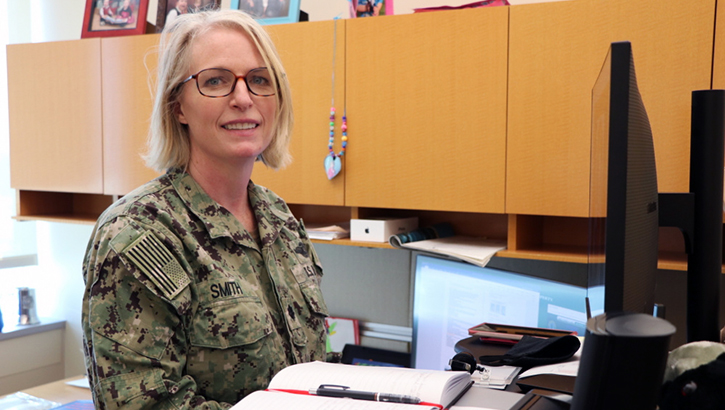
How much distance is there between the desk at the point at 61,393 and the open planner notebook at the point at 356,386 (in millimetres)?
1764

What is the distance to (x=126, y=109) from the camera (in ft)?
6.86

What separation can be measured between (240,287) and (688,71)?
1123 mm

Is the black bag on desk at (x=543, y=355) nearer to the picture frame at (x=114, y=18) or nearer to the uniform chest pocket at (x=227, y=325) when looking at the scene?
the uniform chest pocket at (x=227, y=325)

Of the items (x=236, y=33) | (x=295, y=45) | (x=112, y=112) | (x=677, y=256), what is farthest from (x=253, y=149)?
(x=112, y=112)

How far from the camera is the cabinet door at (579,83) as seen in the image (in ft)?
4.48

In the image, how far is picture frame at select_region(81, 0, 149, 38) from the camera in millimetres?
2111

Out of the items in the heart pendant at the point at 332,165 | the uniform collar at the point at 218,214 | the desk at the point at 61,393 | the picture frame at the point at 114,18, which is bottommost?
the desk at the point at 61,393

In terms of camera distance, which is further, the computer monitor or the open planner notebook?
the open planner notebook

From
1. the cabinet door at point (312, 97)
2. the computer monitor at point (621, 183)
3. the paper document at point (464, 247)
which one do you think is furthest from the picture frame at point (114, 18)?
the computer monitor at point (621, 183)

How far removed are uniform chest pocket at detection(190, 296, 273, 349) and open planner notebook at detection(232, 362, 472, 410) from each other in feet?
1.00

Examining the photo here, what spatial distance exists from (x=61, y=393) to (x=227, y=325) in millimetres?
1543

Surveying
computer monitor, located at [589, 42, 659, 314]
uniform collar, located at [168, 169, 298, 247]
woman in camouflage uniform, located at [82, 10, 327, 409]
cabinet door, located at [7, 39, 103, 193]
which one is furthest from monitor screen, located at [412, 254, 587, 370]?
cabinet door, located at [7, 39, 103, 193]

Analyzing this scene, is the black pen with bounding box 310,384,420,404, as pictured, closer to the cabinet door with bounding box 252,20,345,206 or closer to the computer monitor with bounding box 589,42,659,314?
the computer monitor with bounding box 589,42,659,314

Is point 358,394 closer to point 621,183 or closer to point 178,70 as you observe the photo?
point 621,183
